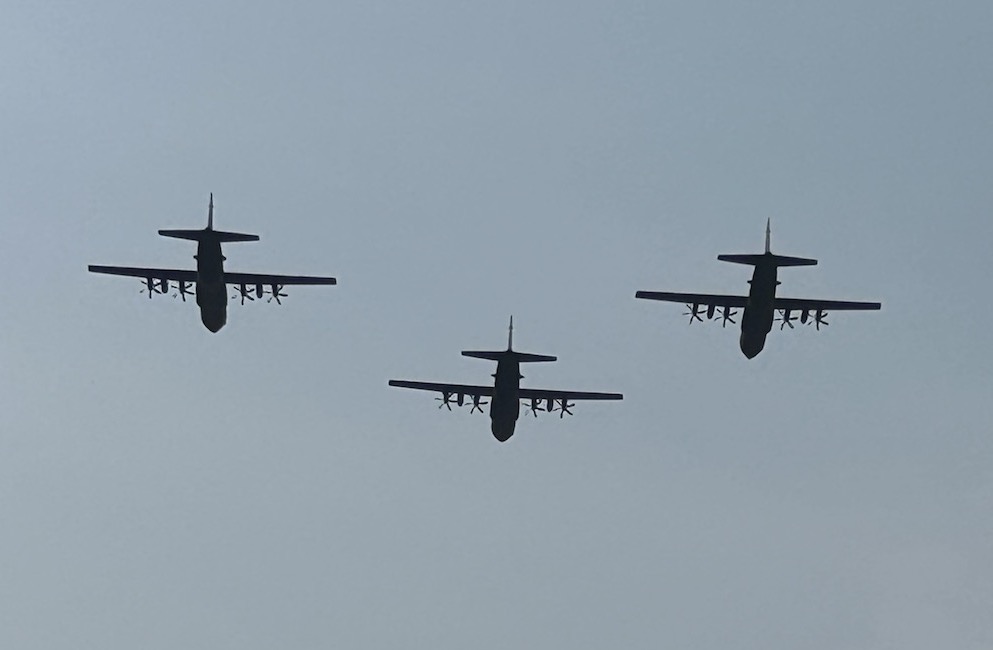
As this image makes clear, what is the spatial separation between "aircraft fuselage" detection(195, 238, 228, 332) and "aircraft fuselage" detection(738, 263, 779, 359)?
31.3 m

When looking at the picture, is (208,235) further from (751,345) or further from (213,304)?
(751,345)

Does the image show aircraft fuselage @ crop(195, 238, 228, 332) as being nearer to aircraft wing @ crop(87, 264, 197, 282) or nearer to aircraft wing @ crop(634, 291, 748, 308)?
aircraft wing @ crop(87, 264, 197, 282)

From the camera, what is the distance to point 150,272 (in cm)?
15125

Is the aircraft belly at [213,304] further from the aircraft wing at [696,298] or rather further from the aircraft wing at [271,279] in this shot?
the aircraft wing at [696,298]

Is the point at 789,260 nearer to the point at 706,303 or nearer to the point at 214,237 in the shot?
the point at 706,303

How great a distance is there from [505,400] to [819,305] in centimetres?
2068

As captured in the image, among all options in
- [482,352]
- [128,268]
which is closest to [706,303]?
[482,352]

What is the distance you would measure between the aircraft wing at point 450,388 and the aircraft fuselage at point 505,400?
559 cm

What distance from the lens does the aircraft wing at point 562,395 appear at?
6422 inches

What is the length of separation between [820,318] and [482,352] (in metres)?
22.0

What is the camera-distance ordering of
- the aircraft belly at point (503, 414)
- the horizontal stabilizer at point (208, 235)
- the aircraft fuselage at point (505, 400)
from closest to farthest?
the horizontal stabilizer at point (208, 235) < the aircraft fuselage at point (505, 400) < the aircraft belly at point (503, 414)

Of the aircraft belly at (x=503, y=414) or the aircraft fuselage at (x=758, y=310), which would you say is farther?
the aircraft belly at (x=503, y=414)

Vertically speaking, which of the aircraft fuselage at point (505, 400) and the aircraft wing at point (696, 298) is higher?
the aircraft wing at point (696, 298)

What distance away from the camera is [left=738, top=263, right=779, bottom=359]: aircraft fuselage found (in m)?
142
